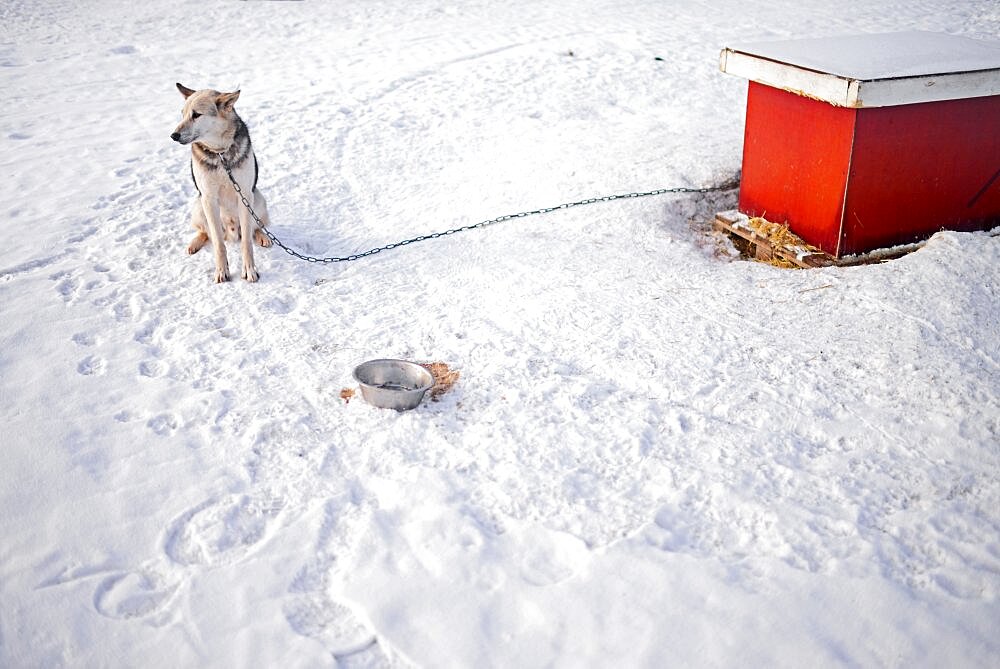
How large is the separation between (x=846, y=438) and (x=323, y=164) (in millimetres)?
5087

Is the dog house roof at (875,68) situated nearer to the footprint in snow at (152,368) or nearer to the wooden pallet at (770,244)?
the wooden pallet at (770,244)

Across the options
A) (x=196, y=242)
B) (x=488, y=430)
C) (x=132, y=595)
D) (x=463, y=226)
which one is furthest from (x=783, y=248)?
(x=132, y=595)

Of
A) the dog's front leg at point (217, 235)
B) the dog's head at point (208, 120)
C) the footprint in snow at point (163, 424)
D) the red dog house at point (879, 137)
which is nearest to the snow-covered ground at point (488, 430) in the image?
the footprint in snow at point (163, 424)

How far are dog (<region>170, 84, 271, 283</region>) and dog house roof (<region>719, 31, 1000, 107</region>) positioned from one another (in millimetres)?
3370

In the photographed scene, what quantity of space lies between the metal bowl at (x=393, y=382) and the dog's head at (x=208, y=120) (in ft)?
6.10

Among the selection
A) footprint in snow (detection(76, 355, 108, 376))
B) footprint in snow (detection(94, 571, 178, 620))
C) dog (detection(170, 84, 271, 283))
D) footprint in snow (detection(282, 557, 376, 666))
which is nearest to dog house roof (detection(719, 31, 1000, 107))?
dog (detection(170, 84, 271, 283))

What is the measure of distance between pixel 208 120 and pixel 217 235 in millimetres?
729

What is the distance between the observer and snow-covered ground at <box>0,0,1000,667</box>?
2668 mm

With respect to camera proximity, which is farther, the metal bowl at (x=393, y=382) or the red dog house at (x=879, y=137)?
the red dog house at (x=879, y=137)

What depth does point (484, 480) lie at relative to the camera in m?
3.29

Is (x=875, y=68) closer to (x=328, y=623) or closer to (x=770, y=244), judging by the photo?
(x=770, y=244)

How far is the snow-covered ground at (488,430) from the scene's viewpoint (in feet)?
8.75

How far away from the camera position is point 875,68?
453cm

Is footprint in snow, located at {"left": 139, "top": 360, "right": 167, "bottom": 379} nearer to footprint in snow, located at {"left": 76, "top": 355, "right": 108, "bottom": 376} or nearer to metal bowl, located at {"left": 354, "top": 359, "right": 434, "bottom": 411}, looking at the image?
footprint in snow, located at {"left": 76, "top": 355, "right": 108, "bottom": 376}
